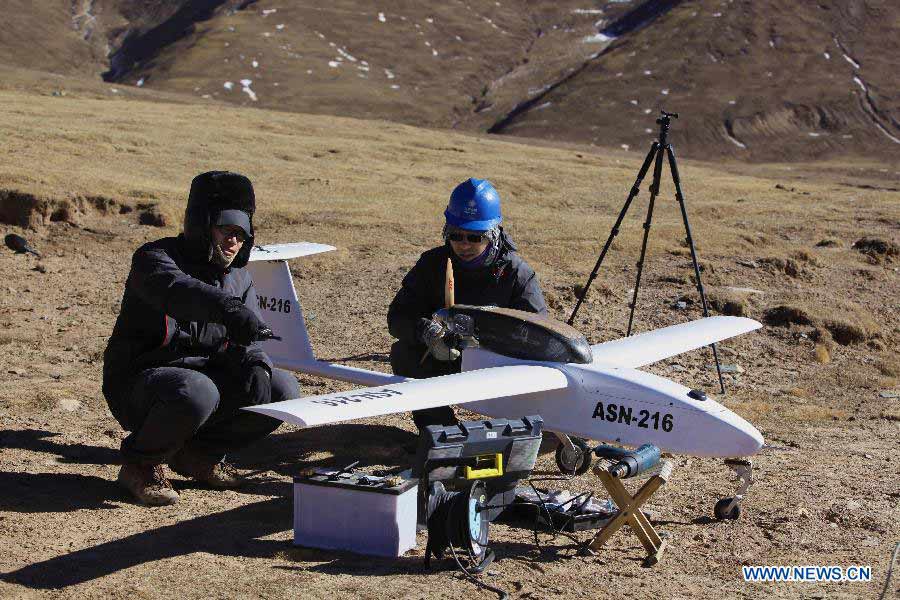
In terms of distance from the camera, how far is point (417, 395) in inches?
246

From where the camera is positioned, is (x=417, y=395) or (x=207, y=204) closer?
(x=417, y=395)

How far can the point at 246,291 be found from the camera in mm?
6836

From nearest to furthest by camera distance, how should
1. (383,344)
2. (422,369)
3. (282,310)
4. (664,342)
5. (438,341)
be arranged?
(438,341) < (422,369) < (664,342) < (282,310) < (383,344)

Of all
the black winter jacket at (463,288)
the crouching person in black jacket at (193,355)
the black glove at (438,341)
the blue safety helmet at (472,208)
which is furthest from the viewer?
the black winter jacket at (463,288)

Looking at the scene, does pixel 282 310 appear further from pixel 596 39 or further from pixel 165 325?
pixel 596 39

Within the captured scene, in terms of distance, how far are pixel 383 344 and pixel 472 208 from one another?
3.60 m

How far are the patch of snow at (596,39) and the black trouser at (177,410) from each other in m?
79.1

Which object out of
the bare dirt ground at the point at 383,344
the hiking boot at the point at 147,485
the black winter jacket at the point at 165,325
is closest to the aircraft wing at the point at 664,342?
the bare dirt ground at the point at 383,344

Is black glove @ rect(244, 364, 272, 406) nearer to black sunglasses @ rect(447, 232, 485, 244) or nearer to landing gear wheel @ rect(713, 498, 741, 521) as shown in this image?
black sunglasses @ rect(447, 232, 485, 244)

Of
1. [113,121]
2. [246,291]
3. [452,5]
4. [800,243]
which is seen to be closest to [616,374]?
[246,291]

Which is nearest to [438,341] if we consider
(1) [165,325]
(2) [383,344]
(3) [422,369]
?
(3) [422,369]

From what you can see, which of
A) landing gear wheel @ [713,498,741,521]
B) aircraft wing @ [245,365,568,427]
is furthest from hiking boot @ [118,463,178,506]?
landing gear wheel @ [713,498,741,521]

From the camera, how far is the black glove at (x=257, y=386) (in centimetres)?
657

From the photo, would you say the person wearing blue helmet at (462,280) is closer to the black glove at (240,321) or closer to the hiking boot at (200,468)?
the hiking boot at (200,468)
